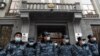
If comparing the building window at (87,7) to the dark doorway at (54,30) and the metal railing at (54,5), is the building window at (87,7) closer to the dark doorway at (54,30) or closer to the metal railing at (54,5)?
the metal railing at (54,5)

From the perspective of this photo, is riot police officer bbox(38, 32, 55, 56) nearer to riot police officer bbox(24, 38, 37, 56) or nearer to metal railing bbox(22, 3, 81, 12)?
riot police officer bbox(24, 38, 37, 56)

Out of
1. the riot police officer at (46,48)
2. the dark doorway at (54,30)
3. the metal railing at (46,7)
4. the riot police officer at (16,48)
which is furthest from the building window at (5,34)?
the riot police officer at (46,48)

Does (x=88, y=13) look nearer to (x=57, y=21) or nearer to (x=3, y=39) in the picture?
(x=57, y=21)

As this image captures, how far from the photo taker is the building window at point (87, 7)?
12.0m

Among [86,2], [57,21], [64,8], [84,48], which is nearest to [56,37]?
[57,21]

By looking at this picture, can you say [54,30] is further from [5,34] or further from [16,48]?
[16,48]

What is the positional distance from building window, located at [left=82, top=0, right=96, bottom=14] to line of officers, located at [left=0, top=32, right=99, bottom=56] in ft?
15.5

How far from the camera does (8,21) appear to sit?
11523 millimetres

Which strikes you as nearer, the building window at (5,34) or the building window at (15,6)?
the building window at (5,34)

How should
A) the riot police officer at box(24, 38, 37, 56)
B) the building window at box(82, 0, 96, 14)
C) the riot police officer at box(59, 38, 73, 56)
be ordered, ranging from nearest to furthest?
the riot police officer at box(24, 38, 37, 56)
the riot police officer at box(59, 38, 73, 56)
the building window at box(82, 0, 96, 14)

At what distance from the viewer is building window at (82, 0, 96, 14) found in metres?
12.0

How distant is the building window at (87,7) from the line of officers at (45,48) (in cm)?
472

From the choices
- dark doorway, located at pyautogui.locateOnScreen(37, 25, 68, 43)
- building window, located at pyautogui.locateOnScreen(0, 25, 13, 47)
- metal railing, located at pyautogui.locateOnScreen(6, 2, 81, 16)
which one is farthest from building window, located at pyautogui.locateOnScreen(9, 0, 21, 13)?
dark doorway, located at pyautogui.locateOnScreen(37, 25, 68, 43)

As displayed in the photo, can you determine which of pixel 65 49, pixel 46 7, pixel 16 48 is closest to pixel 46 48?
pixel 65 49
